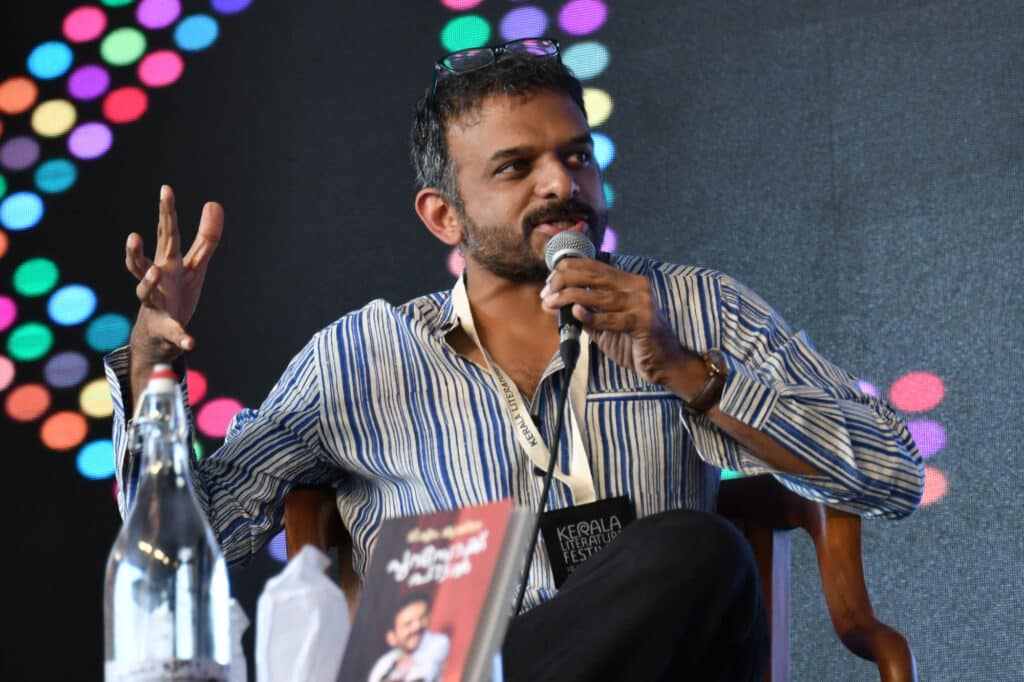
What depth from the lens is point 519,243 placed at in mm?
1869

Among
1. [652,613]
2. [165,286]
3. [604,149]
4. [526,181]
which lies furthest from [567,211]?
[652,613]

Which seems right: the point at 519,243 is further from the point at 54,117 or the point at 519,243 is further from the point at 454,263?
the point at 54,117

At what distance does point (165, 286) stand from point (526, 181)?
558 mm

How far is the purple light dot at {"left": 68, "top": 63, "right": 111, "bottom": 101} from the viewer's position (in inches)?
109

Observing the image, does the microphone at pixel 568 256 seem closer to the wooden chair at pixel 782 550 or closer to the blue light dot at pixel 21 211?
the wooden chair at pixel 782 550

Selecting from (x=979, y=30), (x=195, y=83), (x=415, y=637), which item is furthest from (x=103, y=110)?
(x=415, y=637)

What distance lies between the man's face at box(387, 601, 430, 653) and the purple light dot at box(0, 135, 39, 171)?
84.0 inches

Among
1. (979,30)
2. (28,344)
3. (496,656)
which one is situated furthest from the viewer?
(28,344)

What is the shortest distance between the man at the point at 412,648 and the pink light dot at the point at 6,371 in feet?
6.39

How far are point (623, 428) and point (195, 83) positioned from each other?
144 centimetres

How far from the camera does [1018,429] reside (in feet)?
7.00

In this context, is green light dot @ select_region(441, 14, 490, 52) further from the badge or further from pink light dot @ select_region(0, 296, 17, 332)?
the badge

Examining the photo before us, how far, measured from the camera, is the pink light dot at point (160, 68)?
2766mm

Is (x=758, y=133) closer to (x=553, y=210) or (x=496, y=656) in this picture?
(x=553, y=210)
